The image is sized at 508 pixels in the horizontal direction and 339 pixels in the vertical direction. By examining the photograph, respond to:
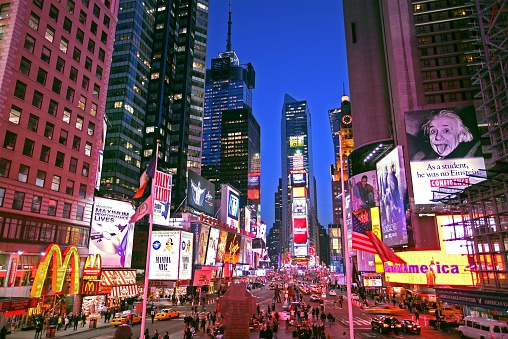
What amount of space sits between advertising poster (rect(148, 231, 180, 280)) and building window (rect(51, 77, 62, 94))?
31.8m

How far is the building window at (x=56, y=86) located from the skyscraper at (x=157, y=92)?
50511 mm

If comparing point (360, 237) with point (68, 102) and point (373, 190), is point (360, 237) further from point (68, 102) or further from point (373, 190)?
point (373, 190)

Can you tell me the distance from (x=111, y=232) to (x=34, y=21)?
2808 cm

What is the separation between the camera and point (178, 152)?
11569 cm

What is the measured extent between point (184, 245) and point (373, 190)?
47.5 m

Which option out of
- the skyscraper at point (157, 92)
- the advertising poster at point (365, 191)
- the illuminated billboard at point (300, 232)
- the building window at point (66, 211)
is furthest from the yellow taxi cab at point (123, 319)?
the illuminated billboard at point (300, 232)

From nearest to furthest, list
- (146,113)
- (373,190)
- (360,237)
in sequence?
1. (360,237)
2. (373,190)
3. (146,113)

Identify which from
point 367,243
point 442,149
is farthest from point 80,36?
point 442,149

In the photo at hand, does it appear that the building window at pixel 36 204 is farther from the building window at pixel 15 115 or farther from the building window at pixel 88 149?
the building window at pixel 88 149

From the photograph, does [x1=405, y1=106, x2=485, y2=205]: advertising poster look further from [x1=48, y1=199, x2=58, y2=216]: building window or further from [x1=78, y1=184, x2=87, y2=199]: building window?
[x1=48, y1=199, x2=58, y2=216]: building window

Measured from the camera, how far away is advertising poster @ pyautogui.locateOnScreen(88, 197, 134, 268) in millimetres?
49000

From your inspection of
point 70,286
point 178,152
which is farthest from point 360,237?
point 178,152

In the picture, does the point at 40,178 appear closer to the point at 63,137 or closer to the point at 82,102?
the point at 63,137

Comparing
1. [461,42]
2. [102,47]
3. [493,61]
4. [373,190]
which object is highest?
[461,42]
